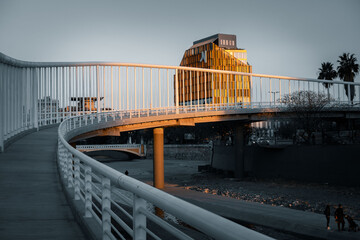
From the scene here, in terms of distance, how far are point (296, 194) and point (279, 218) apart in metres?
13.3

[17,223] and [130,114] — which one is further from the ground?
[130,114]

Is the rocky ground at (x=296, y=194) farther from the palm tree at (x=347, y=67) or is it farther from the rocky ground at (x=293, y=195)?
the palm tree at (x=347, y=67)

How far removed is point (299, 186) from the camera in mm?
43906

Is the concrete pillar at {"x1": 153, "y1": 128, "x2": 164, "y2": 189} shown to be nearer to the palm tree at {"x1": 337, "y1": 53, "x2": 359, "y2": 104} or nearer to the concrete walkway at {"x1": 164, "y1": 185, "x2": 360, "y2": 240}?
the concrete walkway at {"x1": 164, "y1": 185, "x2": 360, "y2": 240}

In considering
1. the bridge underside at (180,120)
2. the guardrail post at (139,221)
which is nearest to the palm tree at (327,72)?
the bridge underside at (180,120)

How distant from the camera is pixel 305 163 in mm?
48125

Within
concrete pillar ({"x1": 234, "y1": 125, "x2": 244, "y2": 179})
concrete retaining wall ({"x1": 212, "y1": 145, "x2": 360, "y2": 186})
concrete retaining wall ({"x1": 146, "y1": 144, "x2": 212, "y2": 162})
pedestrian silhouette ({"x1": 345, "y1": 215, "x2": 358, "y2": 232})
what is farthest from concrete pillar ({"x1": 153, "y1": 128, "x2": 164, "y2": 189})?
concrete retaining wall ({"x1": 146, "y1": 144, "x2": 212, "y2": 162})

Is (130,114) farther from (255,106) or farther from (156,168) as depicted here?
Answer: (255,106)

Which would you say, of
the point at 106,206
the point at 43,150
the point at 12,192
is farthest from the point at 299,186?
the point at 106,206

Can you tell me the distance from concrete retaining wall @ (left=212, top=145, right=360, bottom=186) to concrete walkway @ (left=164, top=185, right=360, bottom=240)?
15468 mm

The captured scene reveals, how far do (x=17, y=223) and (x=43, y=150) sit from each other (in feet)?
46.7

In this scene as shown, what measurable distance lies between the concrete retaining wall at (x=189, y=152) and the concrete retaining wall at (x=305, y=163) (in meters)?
38.5

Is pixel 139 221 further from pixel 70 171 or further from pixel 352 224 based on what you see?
pixel 352 224

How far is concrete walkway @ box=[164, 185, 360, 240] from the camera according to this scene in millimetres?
21694
